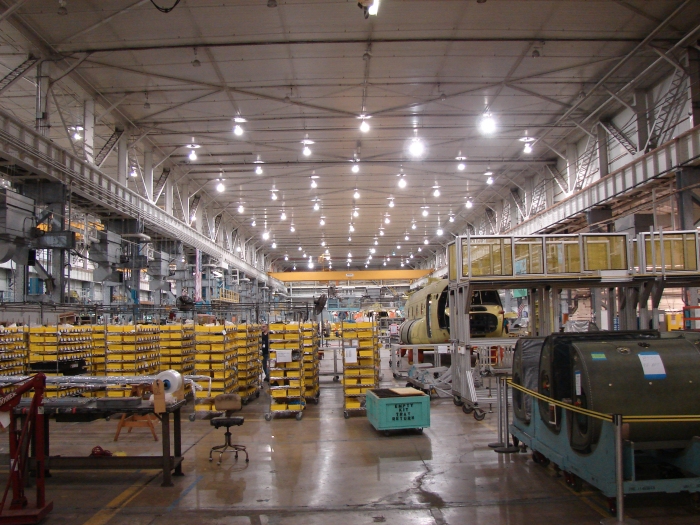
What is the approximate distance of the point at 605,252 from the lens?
12.1m

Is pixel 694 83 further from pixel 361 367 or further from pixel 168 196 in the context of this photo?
pixel 168 196

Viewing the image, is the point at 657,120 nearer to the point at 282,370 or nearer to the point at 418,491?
the point at 282,370

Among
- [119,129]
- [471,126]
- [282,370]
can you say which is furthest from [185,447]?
[471,126]

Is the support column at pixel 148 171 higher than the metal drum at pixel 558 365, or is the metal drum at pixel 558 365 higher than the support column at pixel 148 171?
the support column at pixel 148 171

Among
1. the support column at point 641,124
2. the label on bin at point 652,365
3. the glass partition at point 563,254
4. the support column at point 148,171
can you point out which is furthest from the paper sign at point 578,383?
the support column at point 148,171

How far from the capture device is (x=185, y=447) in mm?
9008

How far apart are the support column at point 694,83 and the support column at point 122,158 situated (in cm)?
1940

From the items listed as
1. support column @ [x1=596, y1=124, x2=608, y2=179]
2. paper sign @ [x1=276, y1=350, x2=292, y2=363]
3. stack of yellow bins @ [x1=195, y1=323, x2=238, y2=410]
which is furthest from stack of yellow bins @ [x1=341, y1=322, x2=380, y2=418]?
support column @ [x1=596, y1=124, x2=608, y2=179]

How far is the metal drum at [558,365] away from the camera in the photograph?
6.37 meters

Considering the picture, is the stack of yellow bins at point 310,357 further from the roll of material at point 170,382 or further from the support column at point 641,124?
the support column at point 641,124

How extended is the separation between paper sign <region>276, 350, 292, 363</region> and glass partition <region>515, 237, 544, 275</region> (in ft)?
18.3

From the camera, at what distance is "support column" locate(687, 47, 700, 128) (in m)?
14.9

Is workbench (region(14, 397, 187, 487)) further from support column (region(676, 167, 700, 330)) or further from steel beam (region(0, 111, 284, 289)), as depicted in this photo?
support column (region(676, 167, 700, 330))

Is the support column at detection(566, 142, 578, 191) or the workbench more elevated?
the support column at detection(566, 142, 578, 191)
